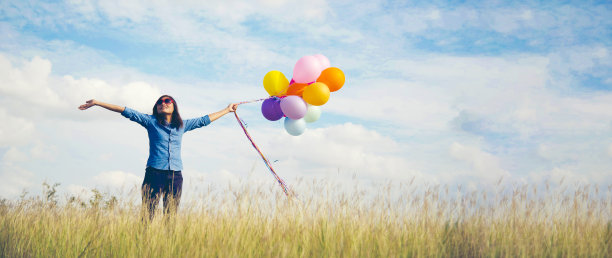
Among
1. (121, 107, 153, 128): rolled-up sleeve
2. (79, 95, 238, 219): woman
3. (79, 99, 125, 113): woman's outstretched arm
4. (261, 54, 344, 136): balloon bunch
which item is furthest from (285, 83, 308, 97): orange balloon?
(79, 99, 125, 113): woman's outstretched arm

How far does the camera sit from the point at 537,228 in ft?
15.8

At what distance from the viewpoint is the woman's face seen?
5.87m

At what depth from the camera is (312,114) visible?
22.2ft

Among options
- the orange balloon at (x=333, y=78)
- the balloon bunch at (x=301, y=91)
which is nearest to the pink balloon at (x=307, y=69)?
the balloon bunch at (x=301, y=91)

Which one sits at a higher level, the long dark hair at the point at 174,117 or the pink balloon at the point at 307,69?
the pink balloon at the point at 307,69

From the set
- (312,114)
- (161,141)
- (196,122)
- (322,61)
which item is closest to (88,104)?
(161,141)

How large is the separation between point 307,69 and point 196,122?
168cm

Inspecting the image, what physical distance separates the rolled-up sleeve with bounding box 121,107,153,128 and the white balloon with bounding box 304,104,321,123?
2.22 metres

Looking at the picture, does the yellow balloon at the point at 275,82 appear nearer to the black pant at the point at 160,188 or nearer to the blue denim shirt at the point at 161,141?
the blue denim shirt at the point at 161,141

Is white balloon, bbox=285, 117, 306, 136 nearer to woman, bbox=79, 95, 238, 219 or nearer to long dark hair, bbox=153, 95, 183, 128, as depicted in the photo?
woman, bbox=79, 95, 238, 219

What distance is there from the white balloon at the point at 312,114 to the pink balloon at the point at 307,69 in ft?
1.41

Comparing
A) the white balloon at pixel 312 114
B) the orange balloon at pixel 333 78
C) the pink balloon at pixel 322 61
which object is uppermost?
the pink balloon at pixel 322 61

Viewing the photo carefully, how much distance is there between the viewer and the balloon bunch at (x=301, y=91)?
6.27 metres

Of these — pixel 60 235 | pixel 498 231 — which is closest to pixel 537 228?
pixel 498 231
